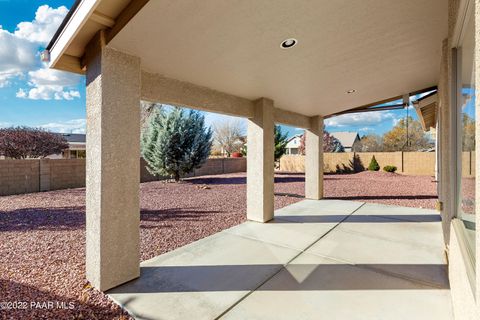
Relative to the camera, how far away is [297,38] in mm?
3295

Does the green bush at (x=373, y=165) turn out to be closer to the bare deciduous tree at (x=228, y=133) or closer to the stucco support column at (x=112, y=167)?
the stucco support column at (x=112, y=167)

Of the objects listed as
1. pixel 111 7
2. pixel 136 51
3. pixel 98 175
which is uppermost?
pixel 111 7

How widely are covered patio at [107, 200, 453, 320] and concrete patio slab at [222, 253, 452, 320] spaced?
0.03 ft

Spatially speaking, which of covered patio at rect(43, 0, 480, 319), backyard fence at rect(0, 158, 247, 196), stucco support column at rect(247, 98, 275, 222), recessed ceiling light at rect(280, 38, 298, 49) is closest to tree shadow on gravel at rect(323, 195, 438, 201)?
stucco support column at rect(247, 98, 275, 222)

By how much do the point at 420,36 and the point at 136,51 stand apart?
406 centimetres

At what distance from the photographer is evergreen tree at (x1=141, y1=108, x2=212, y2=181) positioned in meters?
12.1

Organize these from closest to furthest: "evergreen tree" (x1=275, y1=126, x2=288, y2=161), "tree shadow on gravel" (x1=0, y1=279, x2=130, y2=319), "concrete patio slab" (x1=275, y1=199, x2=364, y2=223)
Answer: "tree shadow on gravel" (x1=0, y1=279, x2=130, y2=319), "concrete patio slab" (x1=275, y1=199, x2=364, y2=223), "evergreen tree" (x1=275, y1=126, x2=288, y2=161)

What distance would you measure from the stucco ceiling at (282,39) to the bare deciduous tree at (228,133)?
34.4 m

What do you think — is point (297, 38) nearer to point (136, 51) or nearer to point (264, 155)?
point (136, 51)

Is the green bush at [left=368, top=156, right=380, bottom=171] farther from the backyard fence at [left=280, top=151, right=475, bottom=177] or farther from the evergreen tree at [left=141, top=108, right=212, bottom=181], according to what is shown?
the evergreen tree at [left=141, top=108, right=212, bottom=181]

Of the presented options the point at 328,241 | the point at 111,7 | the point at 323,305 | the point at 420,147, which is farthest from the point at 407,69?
the point at 420,147

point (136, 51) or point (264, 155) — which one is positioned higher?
point (136, 51)

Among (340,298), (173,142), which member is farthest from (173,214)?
(173,142)

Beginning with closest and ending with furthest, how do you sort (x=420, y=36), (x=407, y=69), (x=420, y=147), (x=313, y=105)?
(x=420, y=36) → (x=407, y=69) → (x=313, y=105) → (x=420, y=147)
